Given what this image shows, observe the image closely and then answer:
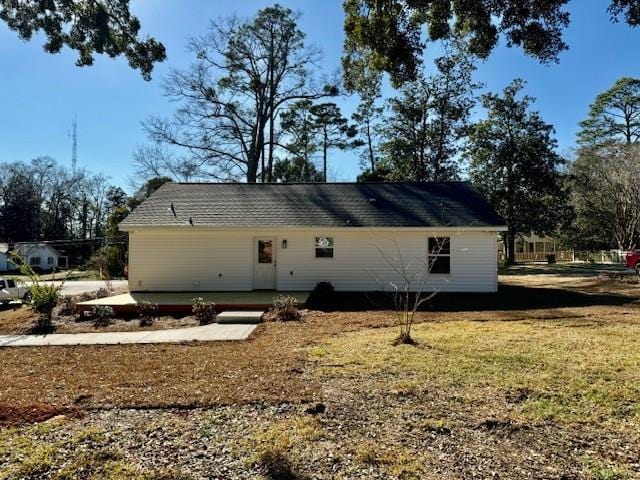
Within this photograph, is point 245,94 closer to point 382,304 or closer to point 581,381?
point 382,304

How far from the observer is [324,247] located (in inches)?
600

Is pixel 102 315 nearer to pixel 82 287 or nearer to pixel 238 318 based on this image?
pixel 238 318

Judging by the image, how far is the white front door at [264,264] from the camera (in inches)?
601

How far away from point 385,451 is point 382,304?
9.54 meters

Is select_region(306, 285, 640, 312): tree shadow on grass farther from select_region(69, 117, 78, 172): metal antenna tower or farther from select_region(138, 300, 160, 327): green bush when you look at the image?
select_region(69, 117, 78, 172): metal antenna tower

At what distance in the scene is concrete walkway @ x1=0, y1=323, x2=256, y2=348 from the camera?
8.38 metres

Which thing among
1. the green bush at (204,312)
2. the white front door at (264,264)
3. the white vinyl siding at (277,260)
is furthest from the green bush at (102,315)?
the white front door at (264,264)

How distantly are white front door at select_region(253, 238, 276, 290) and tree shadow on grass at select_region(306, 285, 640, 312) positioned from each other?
2145 millimetres

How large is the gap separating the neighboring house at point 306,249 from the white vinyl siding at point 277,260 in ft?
0.11

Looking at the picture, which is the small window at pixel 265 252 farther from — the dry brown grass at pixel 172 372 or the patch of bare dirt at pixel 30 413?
the patch of bare dirt at pixel 30 413

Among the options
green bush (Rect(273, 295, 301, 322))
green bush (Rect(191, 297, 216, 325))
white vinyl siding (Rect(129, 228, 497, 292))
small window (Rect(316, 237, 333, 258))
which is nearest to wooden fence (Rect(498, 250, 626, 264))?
white vinyl siding (Rect(129, 228, 497, 292))

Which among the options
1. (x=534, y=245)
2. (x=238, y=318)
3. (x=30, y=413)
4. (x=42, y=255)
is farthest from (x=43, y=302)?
(x=534, y=245)

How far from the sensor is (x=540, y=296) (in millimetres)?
14195

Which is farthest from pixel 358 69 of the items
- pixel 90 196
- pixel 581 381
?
pixel 90 196
